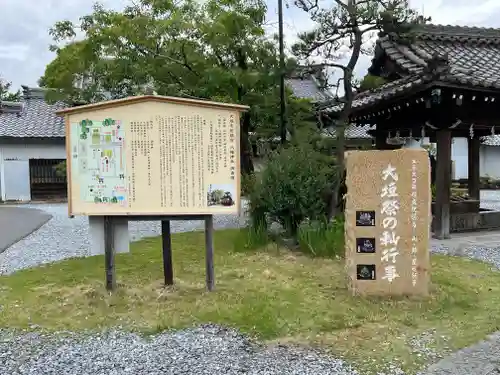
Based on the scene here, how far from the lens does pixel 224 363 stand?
3.56 m

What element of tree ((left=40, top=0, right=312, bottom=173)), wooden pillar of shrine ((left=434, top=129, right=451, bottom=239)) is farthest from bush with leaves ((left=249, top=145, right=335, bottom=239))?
wooden pillar of shrine ((left=434, top=129, right=451, bottom=239))

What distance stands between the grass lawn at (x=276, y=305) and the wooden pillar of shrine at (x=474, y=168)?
198 inches

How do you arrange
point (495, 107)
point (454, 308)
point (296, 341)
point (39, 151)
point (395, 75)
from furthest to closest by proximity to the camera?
point (39, 151)
point (395, 75)
point (495, 107)
point (454, 308)
point (296, 341)

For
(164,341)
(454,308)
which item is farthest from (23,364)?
(454,308)

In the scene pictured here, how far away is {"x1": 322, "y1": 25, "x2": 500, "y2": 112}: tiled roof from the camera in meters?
7.69

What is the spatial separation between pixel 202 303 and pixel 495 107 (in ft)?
24.2

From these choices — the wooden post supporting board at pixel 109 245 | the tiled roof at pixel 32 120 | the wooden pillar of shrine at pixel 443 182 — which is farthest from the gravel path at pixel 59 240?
the tiled roof at pixel 32 120

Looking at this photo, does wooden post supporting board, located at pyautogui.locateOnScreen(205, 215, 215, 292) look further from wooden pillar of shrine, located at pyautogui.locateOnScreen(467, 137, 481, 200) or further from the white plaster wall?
the white plaster wall

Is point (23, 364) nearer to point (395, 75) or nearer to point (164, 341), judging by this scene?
point (164, 341)

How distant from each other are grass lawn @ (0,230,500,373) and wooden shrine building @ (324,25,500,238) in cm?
280

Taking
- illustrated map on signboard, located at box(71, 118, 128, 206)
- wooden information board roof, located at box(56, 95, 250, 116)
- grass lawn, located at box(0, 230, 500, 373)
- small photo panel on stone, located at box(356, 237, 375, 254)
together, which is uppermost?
wooden information board roof, located at box(56, 95, 250, 116)

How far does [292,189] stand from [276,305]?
262 centimetres

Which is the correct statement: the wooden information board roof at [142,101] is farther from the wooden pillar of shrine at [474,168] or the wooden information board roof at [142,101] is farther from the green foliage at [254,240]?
the wooden pillar of shrine at [474,168]

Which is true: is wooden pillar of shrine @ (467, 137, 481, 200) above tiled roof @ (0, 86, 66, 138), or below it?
below
